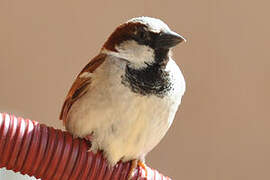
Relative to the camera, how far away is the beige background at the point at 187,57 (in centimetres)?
159

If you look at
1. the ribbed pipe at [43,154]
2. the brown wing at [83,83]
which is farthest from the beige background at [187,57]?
the ribbed pipe at [43,154]

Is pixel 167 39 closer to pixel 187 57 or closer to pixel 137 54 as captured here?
pixel 137 54

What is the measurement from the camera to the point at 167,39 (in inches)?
34.5

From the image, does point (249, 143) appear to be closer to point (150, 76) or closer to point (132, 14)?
point (132, 14)

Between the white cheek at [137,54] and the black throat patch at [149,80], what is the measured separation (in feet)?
0.04

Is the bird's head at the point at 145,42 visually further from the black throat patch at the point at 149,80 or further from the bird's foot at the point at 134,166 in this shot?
the bird's foot at the point at 134,166

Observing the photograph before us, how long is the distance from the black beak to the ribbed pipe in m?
0.23

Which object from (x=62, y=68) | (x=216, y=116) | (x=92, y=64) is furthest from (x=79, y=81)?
(x=216, y=116)

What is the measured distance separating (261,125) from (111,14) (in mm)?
566

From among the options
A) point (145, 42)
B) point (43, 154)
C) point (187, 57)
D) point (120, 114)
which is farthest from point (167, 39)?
point (187, 57)

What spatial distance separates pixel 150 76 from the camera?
88cm

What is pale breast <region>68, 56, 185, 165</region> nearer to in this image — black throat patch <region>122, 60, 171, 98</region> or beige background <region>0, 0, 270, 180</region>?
black throat patch <region>122, 60, 171, 98</region>

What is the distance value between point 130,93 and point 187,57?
771 mm

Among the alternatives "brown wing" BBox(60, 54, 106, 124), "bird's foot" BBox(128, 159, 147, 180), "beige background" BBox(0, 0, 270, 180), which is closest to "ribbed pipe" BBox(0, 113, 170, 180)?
"bird's foot" BBox(128, 159, 147, 180)
